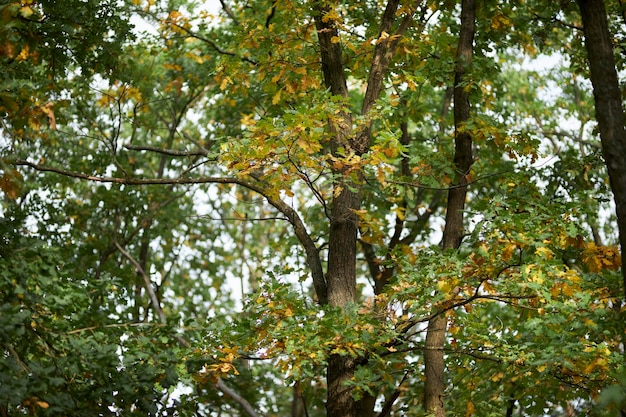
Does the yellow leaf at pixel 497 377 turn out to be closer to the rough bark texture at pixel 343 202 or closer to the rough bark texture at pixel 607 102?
the rough bark texture at pixel 343 202

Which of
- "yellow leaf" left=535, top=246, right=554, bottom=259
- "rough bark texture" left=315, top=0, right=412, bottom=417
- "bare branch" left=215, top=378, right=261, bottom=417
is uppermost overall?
"rough bark texture" left=315, top=0, right=412, bottom=417

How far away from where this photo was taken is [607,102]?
5.39m

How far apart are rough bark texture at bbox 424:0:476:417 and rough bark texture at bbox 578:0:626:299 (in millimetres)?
3790

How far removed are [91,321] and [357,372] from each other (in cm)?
338

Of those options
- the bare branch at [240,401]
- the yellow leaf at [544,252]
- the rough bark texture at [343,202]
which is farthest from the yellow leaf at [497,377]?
the bare branch at [240,401]

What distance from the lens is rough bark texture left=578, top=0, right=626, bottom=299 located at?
202 inches

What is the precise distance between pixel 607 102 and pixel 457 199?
183 inches

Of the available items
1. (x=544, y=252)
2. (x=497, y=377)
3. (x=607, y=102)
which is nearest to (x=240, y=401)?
(x=497, y=377)

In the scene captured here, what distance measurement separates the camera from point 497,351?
8.41 metres

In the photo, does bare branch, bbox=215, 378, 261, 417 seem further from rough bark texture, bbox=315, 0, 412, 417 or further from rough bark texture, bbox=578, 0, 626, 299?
rough bark texture, bbox=578, 0, 626, 299

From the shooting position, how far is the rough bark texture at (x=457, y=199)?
945 cm

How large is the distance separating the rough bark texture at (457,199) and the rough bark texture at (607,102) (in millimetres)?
3790

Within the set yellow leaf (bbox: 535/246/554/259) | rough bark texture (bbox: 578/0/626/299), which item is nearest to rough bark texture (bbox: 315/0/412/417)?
yellow leaf (bbox: 535/246/554/259)

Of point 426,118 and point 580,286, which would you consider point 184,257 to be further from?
point 580,286
